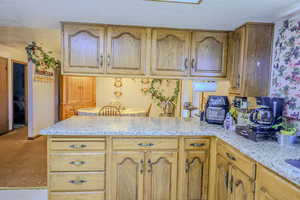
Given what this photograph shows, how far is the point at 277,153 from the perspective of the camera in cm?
129

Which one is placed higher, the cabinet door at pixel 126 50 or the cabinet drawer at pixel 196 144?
the cabinet door at pixel 126 50

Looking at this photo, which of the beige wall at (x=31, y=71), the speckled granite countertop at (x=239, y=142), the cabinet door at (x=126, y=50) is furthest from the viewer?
the beige wall at (x=31, y=71)

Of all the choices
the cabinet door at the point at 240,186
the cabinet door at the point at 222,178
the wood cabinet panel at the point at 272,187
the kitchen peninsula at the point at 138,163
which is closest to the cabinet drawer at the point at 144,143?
the kitchen peninsula at the point at 138,163

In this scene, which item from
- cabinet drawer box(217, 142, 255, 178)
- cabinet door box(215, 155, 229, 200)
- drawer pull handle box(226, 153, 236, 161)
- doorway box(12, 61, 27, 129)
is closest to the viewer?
cabinet drawer box(217, 142, 255, 178)

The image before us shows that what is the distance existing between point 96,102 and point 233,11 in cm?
509

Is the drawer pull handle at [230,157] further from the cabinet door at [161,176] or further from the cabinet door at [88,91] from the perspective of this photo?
the cabinet door at [88,91]

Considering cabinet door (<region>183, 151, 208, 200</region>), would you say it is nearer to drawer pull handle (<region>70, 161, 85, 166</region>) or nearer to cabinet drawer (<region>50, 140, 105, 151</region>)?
cabinet drawer (<region>50, 140, 105, 151</region>)

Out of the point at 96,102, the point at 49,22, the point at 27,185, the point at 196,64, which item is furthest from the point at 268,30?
the point at 96,102

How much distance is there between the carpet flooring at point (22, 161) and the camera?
2316 millimetres

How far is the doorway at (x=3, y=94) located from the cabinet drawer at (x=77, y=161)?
145 inches

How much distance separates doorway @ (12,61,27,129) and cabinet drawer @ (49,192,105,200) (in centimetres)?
→ 446

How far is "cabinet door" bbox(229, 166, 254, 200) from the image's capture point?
1.30m

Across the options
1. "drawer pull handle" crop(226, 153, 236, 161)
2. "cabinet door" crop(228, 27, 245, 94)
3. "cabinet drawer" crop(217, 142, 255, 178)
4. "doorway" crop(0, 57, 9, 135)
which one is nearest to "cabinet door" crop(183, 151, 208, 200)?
"cabinet drawer" crop(217, 142, 255, 178)

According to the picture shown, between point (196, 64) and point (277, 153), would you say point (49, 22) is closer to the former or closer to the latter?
point (196, 64)
